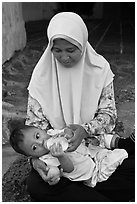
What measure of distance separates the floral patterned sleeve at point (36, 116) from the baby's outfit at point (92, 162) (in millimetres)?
235

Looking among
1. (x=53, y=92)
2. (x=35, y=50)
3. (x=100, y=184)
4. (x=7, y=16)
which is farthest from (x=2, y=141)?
(x=35, y=50)

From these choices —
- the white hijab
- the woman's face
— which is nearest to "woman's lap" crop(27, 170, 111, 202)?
the white hijab

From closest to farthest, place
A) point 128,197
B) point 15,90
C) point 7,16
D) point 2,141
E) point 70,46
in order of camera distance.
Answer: point 70,46 < point 128,197 < point 2,141 < point 15,90 < point 7,16

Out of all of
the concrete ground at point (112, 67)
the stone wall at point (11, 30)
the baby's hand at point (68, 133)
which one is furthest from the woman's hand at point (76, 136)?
the stone wall at point (11, 30)

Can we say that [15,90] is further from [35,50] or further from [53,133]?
[53,133]

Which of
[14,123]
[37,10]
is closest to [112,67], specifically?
[14,123]

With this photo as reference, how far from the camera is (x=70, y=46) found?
6.71 ft

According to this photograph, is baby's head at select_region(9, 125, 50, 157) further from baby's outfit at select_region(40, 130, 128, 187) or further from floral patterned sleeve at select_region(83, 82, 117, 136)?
floral patterned sleeve at select_region(83, 82, 117, 136)

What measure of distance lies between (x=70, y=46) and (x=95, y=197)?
779mm

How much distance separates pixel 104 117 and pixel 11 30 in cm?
354

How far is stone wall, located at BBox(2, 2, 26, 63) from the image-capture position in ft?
16.8

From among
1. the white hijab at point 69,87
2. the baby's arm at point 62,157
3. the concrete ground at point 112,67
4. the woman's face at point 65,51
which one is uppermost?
the woman's face at point 65,51

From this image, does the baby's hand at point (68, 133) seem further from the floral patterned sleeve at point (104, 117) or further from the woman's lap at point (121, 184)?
the woman's lap at point (121, 184)

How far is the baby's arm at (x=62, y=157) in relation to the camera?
6.24 feet
